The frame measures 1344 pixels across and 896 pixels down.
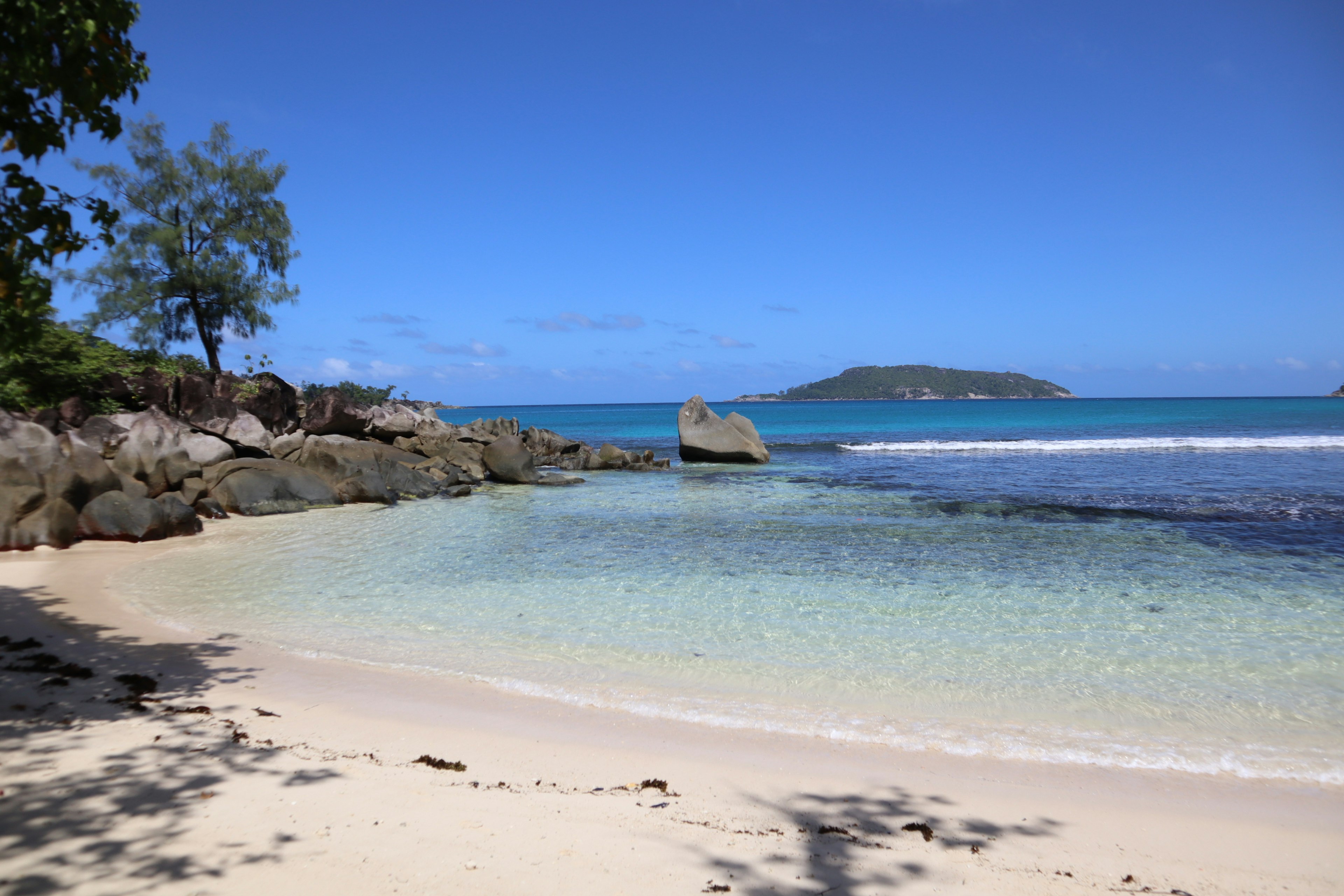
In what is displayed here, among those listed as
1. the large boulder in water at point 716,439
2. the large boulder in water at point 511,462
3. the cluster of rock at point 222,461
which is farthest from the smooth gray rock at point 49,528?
Answer: the large boulder in water at point 716,439

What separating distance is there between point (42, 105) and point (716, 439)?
86.7 ft

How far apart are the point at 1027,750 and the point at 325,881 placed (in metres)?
4.85

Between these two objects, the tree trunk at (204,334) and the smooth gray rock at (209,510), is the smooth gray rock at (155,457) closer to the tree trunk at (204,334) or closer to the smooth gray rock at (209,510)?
the smooth gray rock at (209,510)

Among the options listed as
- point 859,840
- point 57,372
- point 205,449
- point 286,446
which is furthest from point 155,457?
point 859,840

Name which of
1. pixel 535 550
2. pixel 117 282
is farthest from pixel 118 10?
pixel 117 282

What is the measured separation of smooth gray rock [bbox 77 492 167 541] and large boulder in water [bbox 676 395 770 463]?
19546mm

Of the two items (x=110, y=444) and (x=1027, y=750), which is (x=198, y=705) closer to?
(x=1027, y=750)

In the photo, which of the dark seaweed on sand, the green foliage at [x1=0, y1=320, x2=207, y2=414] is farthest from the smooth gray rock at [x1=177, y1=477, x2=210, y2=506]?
the dark seaweed on sand

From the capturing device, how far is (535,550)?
13.0 meters

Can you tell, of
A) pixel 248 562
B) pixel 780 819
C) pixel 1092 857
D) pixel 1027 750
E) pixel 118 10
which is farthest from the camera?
pixel 248 562

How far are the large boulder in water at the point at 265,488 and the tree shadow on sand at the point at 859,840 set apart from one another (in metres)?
16.2

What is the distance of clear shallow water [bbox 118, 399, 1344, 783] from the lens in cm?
604

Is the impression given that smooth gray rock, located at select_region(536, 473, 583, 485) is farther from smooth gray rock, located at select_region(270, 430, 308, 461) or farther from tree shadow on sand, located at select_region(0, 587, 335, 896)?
tree shadow on sand, located at select_region(0, 587, 335, 896)

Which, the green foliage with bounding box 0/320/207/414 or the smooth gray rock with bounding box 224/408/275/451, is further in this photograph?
the smooth gray rock with bounding box 224/408/275/451
